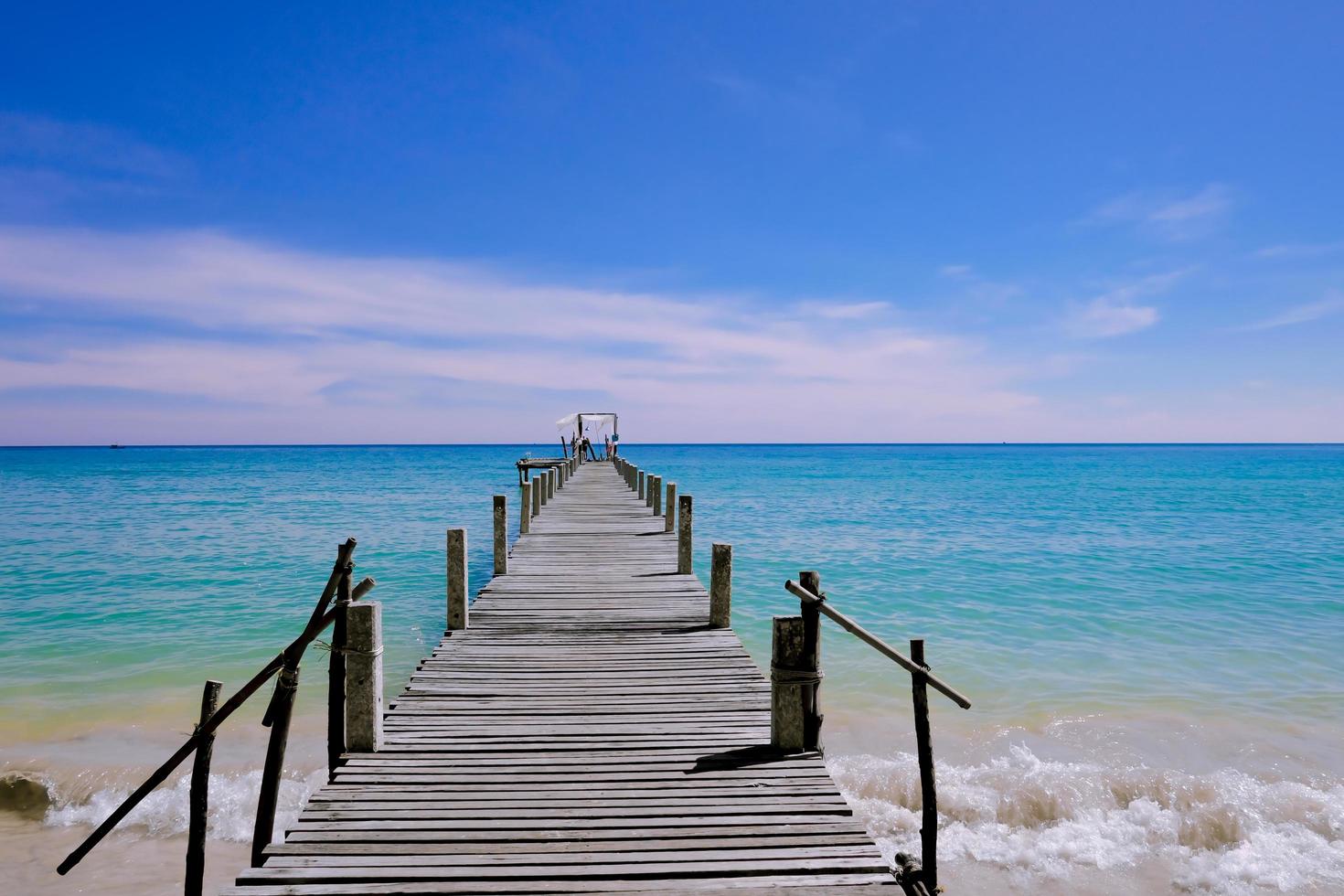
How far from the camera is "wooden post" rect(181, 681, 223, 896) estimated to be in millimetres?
4273

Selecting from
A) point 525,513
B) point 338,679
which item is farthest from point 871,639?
point 525,513

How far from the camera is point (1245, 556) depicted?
24.9 metres

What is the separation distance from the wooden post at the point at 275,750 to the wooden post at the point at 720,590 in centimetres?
478

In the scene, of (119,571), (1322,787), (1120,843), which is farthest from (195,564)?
(1322,787)

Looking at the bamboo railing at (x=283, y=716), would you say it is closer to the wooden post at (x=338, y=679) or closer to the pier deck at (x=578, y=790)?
the wooden post at (x=338, y=679)

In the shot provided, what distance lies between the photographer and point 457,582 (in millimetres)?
8516

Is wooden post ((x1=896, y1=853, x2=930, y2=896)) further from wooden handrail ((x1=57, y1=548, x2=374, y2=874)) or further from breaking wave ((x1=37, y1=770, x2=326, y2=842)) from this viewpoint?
breaking wave ((x1=37, y1=770, x2=326, y2=842))

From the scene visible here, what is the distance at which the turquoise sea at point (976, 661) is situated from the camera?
7.44 m

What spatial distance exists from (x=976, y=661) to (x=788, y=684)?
9.30 metres

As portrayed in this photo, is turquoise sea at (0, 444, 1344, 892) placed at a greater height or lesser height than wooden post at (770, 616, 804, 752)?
lesser

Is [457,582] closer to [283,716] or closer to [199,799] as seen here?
[283,716]

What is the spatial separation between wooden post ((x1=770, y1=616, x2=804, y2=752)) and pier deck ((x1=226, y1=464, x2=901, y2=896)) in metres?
0.13

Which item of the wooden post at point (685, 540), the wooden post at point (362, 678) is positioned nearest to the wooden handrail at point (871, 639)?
the wooden post at point (362, 678)

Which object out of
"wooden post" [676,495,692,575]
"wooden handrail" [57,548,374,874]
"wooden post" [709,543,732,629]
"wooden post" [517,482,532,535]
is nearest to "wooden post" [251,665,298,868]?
"wooden handrail" [57,548,374,874]
